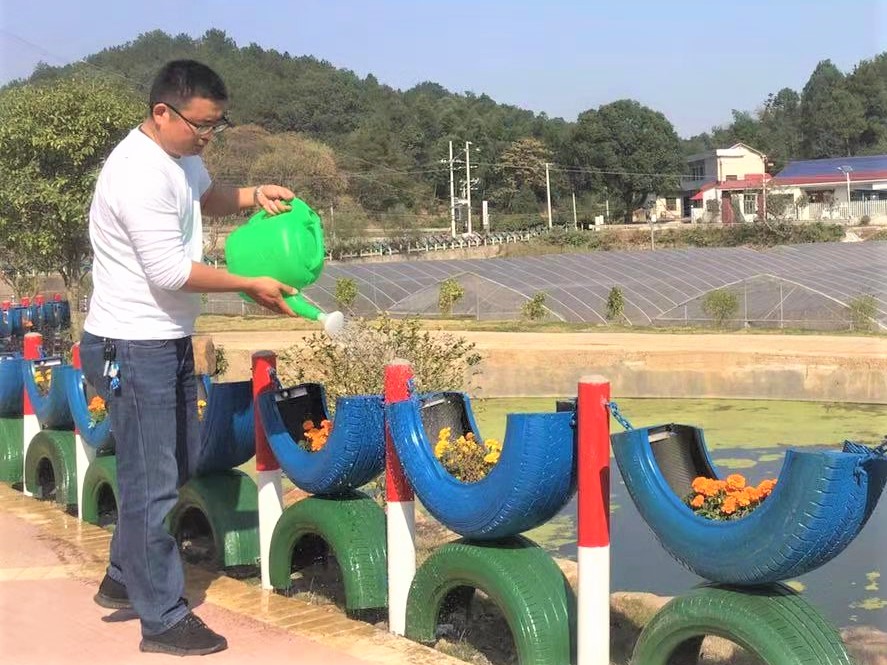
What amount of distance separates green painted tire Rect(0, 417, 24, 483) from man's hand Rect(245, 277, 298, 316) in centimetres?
327

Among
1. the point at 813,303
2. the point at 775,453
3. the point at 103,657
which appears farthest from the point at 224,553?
the point at 813,303

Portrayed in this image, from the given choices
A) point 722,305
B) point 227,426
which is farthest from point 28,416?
point 722,305

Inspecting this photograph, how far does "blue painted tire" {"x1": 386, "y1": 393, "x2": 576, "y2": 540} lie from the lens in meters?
2.80

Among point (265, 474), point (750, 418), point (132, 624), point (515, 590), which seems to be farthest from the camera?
point (750, 418)

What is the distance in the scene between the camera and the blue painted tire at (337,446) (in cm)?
341

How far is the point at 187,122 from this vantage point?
2.92 metres

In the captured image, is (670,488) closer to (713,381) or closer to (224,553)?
(224,553)

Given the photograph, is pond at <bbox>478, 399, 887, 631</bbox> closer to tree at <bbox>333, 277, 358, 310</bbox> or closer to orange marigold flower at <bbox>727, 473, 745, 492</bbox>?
orange marigold flower at <bbox>727, 473, 745, 492</bbox>

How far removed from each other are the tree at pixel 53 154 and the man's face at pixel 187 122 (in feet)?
30.5

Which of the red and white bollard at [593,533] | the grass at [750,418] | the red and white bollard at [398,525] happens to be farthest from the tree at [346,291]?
the red and white bollard at [593,533]

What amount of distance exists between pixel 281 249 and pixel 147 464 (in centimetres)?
73

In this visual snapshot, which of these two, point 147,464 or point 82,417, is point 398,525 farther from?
point 82,417

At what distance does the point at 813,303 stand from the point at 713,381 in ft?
18.5

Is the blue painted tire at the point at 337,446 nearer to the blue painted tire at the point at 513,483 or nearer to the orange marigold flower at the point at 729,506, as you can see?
the blue painted tire at the point at 513,483
